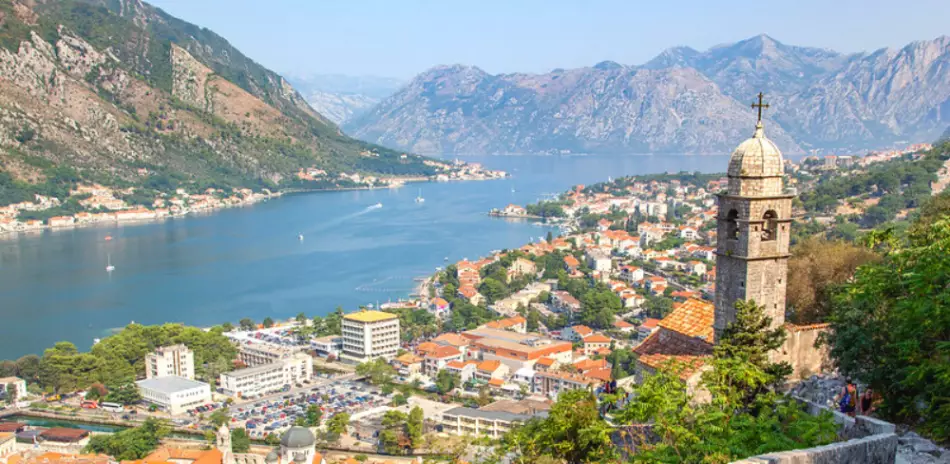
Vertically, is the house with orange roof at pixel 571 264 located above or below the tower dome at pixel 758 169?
below

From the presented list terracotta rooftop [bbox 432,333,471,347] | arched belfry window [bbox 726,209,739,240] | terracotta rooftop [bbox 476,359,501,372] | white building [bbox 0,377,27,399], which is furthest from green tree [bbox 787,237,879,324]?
white building [bbox 0,377,27,399]

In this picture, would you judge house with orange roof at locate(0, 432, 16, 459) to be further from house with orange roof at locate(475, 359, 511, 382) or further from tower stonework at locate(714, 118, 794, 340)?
tower stonework at locate(714, 118, 794, 340)

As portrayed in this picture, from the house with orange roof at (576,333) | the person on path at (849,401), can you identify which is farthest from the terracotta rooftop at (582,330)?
the person on path at (849,401)

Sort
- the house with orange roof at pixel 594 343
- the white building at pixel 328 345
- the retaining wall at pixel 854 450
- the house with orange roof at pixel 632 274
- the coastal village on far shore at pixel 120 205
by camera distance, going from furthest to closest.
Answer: the coastal village on far shore at pixel 120 205 → the house with orange roof at pixel 632 274 → the white building at pixel 328 345 → the house with orange roof at pixel 594 343 → the retaining wall at pixel 854 450

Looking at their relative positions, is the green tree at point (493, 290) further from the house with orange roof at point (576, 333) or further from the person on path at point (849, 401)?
the person on path at point (849, 401)

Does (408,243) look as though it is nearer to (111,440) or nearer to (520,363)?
(520,363)

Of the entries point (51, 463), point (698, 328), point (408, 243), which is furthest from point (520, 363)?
point (408, 243)
